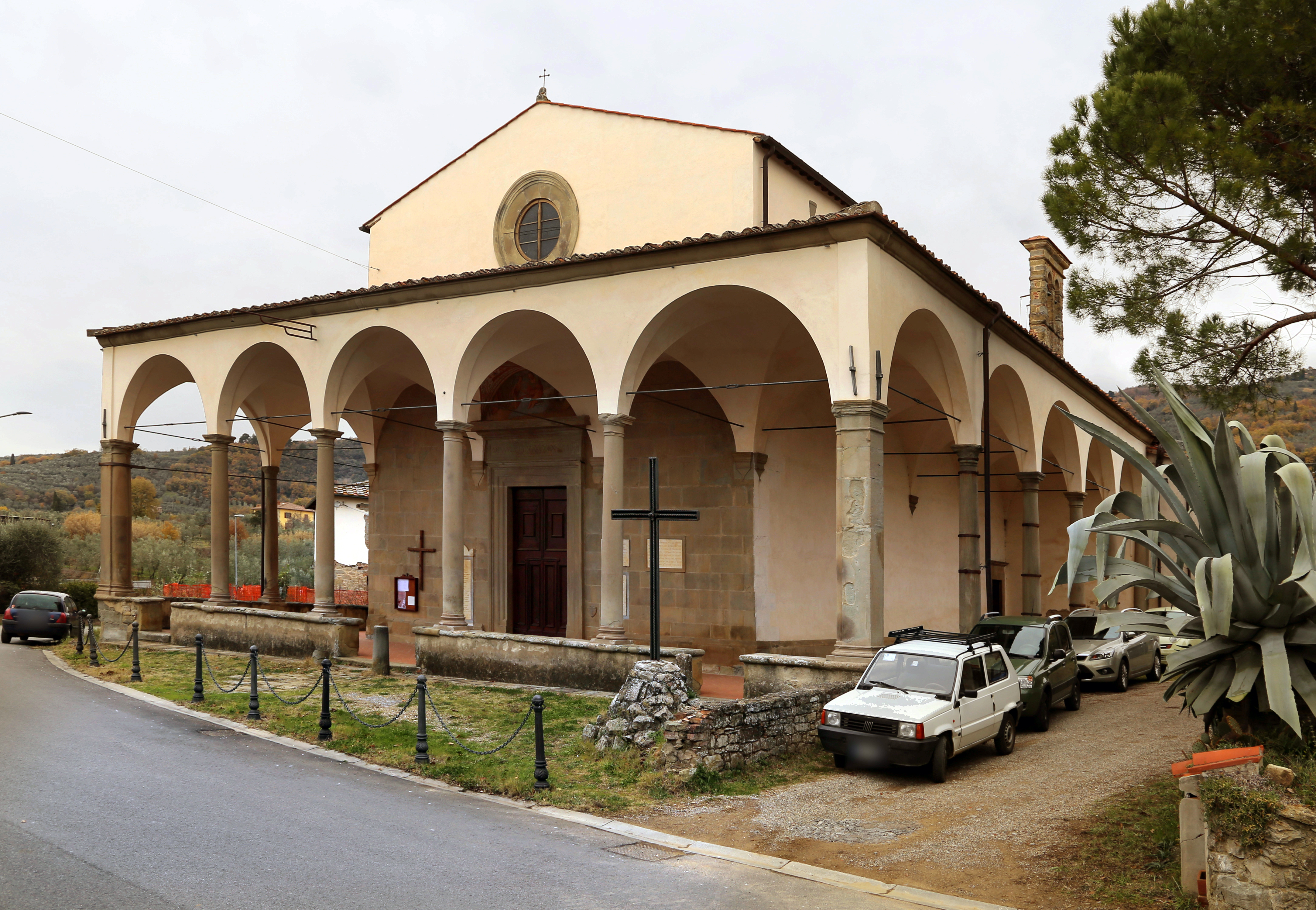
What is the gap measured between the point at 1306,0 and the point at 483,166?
41.2 feet

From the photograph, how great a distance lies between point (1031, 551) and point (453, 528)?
10.3 meters

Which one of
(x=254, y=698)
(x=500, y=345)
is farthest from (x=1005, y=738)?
(x=500, y=345)

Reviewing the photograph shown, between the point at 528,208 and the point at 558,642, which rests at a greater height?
the point at 528,208

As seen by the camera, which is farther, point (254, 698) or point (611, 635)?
point (611, 635)

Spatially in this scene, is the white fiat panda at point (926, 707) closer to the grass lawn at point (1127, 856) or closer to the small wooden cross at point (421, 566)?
the grass lawn at point (1127, 856)

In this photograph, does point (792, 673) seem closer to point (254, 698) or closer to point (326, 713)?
point (326, 713)

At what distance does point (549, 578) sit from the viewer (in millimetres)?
17969

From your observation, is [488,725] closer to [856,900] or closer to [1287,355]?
[856,900]

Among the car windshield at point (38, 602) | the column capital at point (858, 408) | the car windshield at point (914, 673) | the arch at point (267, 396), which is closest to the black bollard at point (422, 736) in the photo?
the car windshield at point (914, 673)

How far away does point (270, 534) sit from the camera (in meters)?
20.6

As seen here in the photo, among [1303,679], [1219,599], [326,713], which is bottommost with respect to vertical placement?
[326,713]

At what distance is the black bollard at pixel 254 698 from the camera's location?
36.3 feet

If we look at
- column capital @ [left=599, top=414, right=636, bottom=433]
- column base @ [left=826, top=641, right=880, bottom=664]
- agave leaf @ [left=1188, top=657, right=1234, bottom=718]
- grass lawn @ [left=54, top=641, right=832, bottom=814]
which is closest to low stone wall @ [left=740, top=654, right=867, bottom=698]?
column base @ [left=826, top=641, right=880, bottom=664]

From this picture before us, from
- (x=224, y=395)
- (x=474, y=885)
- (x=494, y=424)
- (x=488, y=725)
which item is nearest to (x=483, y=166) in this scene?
(x=494, y=424)
